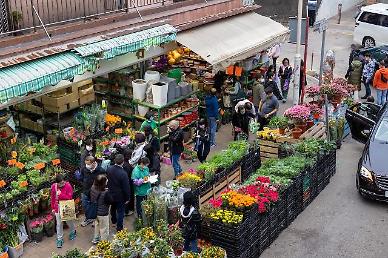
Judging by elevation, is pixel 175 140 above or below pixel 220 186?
above

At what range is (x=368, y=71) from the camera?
2061 cm

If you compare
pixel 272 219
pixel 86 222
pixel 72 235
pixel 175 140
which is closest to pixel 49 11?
pixel 175 140

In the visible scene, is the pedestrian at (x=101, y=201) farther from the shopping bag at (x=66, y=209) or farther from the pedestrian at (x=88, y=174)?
the shopping bag at (x=66, y=209)

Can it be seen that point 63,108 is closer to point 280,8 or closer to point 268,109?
point 268,109

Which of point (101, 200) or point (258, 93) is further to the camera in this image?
point (258, 93)

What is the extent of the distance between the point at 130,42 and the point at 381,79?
9.86m

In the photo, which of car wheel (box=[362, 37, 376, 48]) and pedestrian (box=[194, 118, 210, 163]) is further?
car wheel (box=[362, 37, 376, 48])

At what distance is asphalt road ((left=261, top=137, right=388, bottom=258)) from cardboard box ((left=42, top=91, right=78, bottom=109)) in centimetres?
636

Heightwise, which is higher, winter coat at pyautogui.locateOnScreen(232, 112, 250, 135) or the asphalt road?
winter coat at pyautogui.locateOnScreen(232, 112, 250, 135)

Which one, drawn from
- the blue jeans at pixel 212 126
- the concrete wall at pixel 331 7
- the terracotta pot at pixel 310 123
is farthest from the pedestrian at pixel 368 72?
the concrete wall at pixel 331 7

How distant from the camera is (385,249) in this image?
11234mm

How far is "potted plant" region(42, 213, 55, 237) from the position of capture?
1153cm

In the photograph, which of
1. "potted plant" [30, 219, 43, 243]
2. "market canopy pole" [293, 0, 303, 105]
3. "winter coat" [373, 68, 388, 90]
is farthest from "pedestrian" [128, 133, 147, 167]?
"winter coat" [373, 68, 388, 90]

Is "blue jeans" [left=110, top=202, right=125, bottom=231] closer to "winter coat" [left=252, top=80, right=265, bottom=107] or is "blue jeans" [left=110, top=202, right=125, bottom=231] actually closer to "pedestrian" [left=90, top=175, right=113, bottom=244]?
"pedestrian" [left=90, top=175, right=113, bottom=244]
